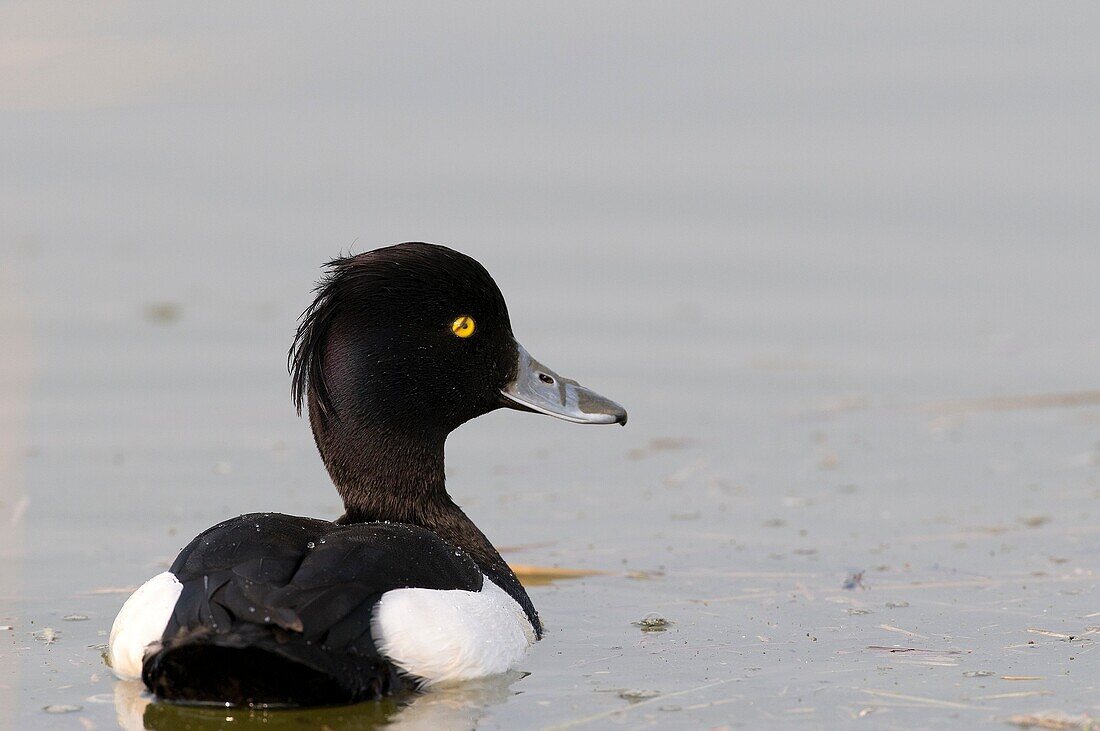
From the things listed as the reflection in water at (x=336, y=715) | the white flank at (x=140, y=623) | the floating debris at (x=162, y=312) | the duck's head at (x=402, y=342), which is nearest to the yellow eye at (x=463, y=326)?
the duck's head at (x=402, y=342)

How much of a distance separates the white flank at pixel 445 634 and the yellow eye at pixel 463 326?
4.11 ft

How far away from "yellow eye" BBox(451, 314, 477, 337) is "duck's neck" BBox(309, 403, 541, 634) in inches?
17.6

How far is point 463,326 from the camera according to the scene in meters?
7.68

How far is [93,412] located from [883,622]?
5.54 meters

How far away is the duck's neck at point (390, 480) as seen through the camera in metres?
7.50

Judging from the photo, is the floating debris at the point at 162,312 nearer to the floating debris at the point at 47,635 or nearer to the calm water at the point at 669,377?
the calm water at the point at 669,377

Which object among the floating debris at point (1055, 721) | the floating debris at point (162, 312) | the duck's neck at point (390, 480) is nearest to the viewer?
the floating debris at point (1055, 721)

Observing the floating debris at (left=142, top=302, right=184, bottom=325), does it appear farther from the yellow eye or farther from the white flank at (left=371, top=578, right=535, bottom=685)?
the white flank at (left=371, top=578, right=535, bottom=685)

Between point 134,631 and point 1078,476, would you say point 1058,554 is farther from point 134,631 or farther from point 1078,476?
point 134,631

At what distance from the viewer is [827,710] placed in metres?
6.07

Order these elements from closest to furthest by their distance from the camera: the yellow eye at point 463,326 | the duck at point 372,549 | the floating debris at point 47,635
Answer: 1. the duck at point 372,549
2. the floating debris at point 47,635
3. the yellow eye at point 463,326

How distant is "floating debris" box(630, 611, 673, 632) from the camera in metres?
7.40

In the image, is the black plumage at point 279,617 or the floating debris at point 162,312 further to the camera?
the floating debris at point 162,312

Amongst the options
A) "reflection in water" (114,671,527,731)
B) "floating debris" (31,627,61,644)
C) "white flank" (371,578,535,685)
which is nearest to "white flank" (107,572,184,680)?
"reflection in water" (114,671,527,731)
